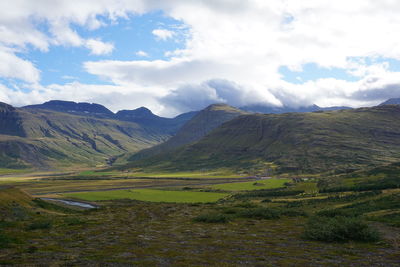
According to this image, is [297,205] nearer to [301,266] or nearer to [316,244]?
[316,244]

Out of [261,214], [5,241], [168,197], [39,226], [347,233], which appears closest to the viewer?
[5,241]

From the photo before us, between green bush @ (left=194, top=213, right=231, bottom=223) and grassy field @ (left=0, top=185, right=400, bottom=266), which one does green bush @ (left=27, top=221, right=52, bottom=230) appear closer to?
grassy field @ (left=0, top=185, right=400, bottom=266)

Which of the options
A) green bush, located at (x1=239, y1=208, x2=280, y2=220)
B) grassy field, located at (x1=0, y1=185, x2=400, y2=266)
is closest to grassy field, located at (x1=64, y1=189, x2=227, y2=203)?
green bush, located at (x1=239, y1=208, x2=280, y2=220)

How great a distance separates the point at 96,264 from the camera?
24.4 meters

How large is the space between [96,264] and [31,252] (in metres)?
8.71

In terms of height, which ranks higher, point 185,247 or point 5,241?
point 5,241

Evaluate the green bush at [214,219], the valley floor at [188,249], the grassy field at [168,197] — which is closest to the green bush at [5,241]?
the valley floor at [188,249]

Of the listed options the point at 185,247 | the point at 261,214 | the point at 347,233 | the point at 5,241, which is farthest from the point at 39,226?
the point at 347,233

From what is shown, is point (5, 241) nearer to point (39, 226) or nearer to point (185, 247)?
point (39, 226)

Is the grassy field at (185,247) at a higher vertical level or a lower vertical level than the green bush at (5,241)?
lower

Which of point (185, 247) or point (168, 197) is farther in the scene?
point (168, 197)

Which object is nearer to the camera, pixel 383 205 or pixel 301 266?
pixel 301 266

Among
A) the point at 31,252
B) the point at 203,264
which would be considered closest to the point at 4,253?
the point at 31,252

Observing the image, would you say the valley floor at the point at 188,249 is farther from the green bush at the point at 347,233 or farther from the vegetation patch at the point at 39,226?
the green bush at the point at 347,233
